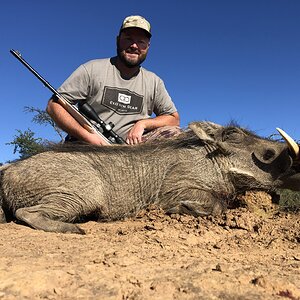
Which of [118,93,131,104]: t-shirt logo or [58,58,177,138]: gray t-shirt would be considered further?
[118,93,131,104]: t-shirt logo

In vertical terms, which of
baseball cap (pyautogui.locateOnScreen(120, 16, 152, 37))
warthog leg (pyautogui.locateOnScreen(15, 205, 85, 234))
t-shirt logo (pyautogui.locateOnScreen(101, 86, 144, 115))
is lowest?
warthog leg (pyautogui.locateOnScreen(15, 205, 85, 234))

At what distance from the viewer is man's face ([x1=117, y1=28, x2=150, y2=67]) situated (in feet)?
18.6

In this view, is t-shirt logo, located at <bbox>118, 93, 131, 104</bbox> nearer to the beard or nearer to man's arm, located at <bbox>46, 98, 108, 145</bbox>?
the beard

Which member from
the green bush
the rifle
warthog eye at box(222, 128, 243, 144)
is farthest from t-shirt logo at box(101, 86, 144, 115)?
the green bush

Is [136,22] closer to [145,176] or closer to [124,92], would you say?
[124,92]

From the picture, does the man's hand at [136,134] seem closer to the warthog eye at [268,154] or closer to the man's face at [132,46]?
the man's face at [132,46]

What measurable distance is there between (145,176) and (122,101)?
1446mm

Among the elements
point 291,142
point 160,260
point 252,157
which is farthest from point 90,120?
point 160,260

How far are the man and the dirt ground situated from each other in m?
1.84

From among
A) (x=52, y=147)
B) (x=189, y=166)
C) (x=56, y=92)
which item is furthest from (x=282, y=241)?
Result: (x=56, y=92)

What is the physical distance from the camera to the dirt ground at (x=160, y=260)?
6.15 feet

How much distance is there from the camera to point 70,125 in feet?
16.3

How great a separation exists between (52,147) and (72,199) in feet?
2.71

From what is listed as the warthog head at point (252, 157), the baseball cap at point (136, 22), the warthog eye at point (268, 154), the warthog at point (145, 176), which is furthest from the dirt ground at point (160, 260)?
the baseball cap at point (136, 22)
